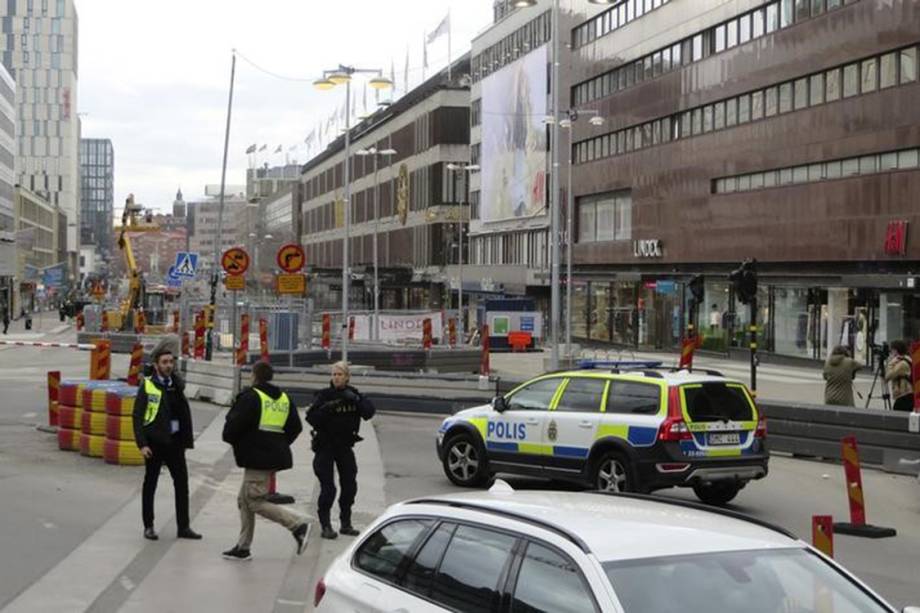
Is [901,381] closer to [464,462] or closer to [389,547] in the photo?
[464,462]

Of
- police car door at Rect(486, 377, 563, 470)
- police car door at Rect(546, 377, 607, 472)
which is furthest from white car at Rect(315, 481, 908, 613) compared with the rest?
police car door at Rect(486, 377, 563, 470)

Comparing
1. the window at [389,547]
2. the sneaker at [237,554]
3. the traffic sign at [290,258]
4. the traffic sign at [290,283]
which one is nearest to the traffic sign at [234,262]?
the traffic sign at [290,283]

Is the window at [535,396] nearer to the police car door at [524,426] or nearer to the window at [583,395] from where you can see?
the police car door at [524,426]

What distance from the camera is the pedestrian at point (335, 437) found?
38.4 ft

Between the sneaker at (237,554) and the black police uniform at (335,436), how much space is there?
1.18 metres

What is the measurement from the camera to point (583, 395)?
1459cm

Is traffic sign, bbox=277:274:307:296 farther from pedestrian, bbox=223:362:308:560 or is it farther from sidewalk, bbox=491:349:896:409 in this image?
pedestrian, bbox=223:362:308:560

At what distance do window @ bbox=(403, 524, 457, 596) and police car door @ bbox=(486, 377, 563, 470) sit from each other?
364 inches

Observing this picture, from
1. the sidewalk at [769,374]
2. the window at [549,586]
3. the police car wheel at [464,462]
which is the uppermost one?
the window at [549,586]

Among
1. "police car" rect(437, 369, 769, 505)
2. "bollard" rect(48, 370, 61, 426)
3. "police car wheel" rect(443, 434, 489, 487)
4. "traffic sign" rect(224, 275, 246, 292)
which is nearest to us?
"police car" rect(437, 369, 769, 505)

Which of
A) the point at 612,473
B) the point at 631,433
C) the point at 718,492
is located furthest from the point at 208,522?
the point at 718,492

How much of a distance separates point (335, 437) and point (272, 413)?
1.15 metres

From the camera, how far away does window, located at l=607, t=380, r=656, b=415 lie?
13.8 metres

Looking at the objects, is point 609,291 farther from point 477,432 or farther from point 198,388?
point 477,432
